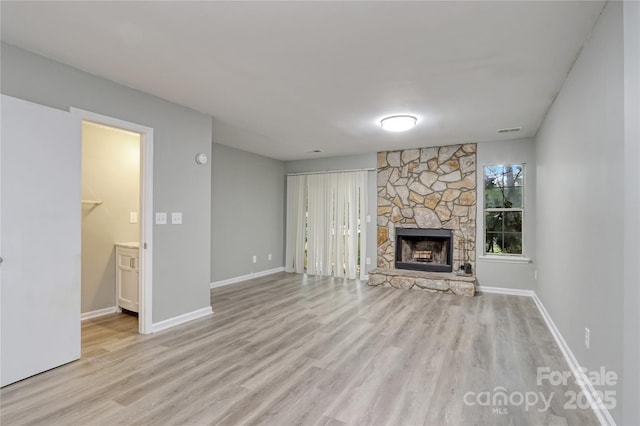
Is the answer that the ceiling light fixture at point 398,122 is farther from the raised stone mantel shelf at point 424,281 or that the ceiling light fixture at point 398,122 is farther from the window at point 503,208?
the raised stone mantel shelf at point 424,281

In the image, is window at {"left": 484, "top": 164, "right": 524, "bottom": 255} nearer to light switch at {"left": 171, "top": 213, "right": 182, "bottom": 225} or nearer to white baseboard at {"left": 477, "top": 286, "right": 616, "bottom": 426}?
white baseboard at {"left": 477, "top": 286, "right": 616, "bottom": 426}

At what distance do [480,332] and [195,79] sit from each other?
12.6 ft

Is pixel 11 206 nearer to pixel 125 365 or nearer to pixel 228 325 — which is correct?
pixel 125 365

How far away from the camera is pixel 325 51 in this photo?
2.40 metres

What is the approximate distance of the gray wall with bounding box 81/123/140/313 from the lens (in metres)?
3.89

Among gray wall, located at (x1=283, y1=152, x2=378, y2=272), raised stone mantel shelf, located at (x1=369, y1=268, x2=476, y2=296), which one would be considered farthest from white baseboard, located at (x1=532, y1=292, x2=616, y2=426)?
gray wall, located at (x1=283, y1=152, x2=378, y2=272)

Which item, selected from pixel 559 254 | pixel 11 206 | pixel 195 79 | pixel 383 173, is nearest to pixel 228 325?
pixel 11 206

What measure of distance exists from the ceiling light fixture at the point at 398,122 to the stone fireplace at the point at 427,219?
6.00ft

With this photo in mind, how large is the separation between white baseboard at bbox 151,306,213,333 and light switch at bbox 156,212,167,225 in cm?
107

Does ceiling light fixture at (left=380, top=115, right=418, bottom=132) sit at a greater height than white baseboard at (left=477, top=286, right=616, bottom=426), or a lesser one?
greater

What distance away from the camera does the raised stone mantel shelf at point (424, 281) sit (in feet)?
16.3

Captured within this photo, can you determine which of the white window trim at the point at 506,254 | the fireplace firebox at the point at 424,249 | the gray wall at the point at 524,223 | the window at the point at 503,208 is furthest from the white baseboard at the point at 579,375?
the fireplace firebox at the point at 424,249

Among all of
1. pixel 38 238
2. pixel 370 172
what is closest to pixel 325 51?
pixel 38 238

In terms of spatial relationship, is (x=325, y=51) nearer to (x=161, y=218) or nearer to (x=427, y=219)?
(x=161, y=218)
